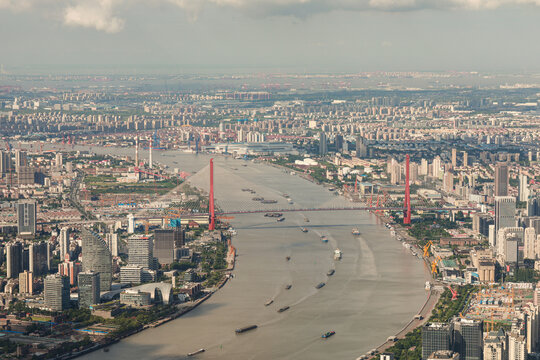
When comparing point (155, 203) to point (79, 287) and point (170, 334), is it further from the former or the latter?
point (170, 334)

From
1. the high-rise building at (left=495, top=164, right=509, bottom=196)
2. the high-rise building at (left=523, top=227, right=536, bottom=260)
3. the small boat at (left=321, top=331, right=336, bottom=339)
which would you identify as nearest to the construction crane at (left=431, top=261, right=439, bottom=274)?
the high-rise building at (left=523, top=227, right=536, bottom=260)

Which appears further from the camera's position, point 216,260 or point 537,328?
point 216,260

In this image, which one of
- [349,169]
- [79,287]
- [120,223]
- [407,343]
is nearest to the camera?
[407,343]

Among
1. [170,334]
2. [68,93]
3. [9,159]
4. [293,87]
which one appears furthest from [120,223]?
[293,87]

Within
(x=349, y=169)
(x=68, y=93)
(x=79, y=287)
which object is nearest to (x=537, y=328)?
(x=79, y=287)

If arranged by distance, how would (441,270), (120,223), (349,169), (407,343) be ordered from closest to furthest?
(407,343), (441,270), (120,223), (349,169)

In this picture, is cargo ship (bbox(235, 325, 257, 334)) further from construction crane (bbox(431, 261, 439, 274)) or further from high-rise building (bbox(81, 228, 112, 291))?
construction crane (bbox(431, 261, 439, 274))

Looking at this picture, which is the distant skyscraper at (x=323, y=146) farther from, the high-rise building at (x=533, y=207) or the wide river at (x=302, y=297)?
the high-rise building at (x=533, y=207)
